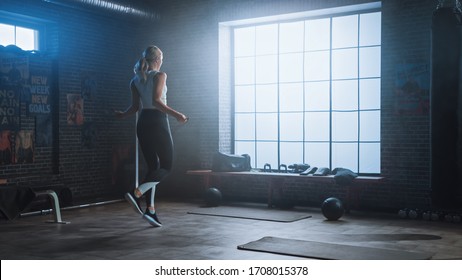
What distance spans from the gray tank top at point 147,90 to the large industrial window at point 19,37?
9.15 feet

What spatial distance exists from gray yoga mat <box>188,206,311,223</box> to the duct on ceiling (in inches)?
127

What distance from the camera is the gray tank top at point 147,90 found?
629 centimetres

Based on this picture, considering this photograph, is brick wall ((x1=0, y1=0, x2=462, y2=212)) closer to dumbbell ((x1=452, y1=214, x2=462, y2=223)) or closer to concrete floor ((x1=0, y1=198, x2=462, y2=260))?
dumbbell ((x1=452, y1=214, x2=462, y2=223))

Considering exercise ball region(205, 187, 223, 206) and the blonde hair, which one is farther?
exercise ball region(205, 187, 223, 206)

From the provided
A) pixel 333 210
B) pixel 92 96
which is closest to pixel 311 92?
pixel 333 210

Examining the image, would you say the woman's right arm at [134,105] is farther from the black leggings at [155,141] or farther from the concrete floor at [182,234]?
the concrete floor at [182,234]

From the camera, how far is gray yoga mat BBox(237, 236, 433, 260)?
502 centimetres

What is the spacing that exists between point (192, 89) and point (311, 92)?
208 cm

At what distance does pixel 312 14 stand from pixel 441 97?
314 cm

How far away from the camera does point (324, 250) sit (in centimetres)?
530

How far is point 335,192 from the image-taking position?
835 centimetres

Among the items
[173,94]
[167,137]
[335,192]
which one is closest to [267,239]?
[167,137]

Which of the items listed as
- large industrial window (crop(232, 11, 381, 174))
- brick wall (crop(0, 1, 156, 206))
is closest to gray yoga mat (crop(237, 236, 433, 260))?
large industrial window (crop(232, 11, 381, 174))

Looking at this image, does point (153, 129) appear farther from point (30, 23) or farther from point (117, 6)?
point (30, 23)
